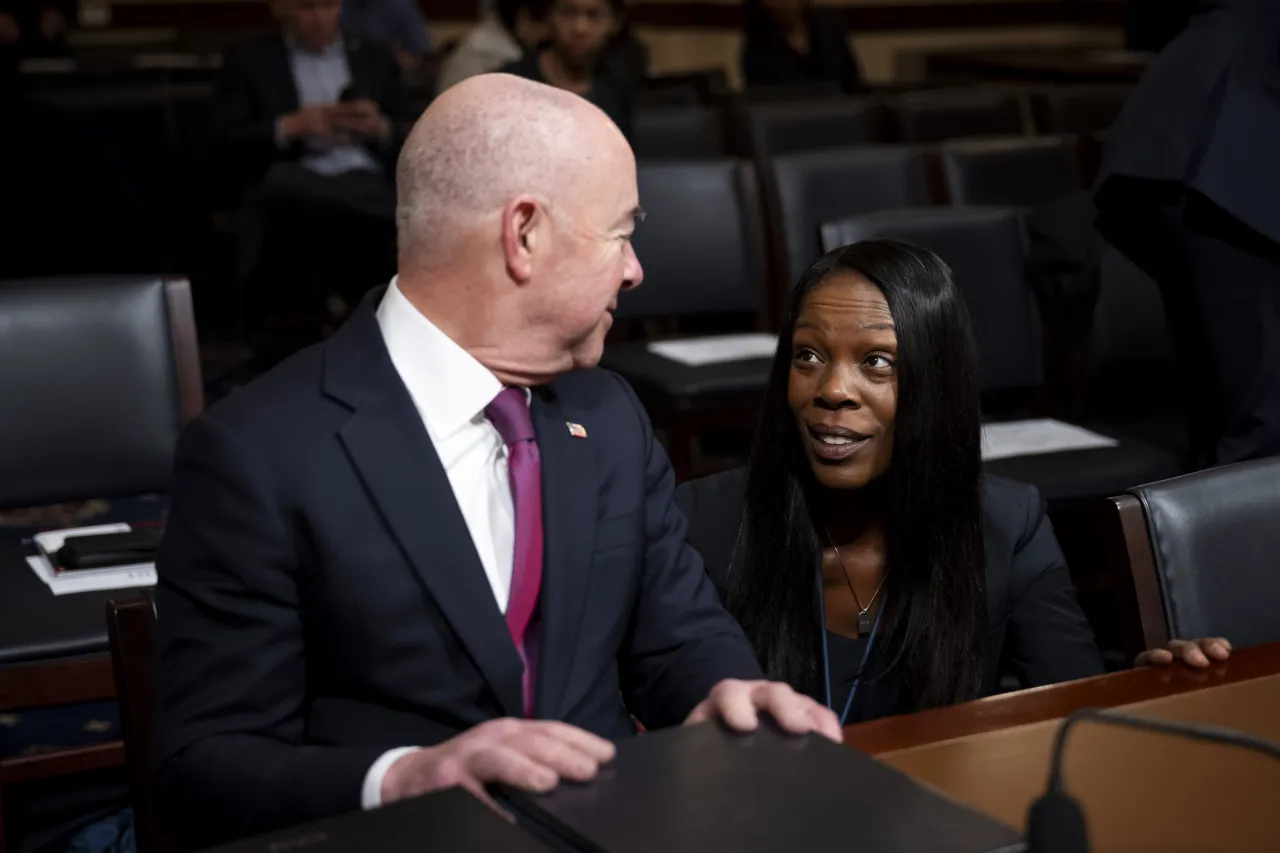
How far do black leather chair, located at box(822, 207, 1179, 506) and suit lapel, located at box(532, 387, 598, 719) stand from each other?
5.70 feet

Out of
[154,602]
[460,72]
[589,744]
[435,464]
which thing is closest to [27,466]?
[154,602]

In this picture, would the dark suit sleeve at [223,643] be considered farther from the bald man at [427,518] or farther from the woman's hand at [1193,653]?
the woman's hand at [1193,653]

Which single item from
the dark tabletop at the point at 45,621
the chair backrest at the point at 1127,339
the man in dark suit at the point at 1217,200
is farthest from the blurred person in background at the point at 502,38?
the dark tabletop at the point at 45,621

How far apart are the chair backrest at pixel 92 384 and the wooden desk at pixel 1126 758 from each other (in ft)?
5.36

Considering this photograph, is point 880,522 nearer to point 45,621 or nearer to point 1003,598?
point 1003,598

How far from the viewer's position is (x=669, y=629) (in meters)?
1.60

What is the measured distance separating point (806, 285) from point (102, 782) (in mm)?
1134

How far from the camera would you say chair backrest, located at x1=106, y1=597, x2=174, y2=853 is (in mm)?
1545

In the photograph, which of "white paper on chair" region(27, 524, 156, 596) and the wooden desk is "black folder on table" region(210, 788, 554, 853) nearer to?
the wooden desk

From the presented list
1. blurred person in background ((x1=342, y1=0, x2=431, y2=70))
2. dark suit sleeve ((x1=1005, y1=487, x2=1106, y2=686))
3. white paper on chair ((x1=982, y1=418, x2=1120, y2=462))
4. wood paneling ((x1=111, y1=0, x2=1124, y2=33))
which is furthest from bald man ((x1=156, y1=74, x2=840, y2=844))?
wood paneling ((x1=111, y1=0, x2=1124, y2=33))

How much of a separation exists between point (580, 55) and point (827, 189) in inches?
33.3

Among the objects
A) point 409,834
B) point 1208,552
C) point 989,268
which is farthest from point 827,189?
point 409,834

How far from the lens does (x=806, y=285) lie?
2.04 metres

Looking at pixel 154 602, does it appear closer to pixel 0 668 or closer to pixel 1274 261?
pixel 0 668
